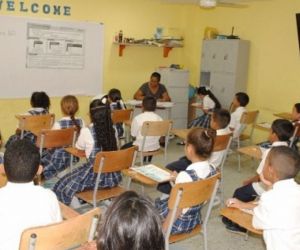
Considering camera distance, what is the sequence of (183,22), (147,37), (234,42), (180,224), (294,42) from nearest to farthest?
(180,224) → (294,42) → (234,42) → (147,37) → (183,22)

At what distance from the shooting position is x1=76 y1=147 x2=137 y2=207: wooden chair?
324cm

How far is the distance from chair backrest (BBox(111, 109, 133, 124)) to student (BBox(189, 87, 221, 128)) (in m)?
1.68

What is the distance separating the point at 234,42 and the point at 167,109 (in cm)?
168

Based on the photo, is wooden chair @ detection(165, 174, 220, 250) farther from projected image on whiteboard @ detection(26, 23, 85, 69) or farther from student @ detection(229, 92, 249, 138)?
projected image on whiteboard @ detection(26, 23, 85, 69)

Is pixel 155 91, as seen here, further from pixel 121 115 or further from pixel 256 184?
pixel 256 184

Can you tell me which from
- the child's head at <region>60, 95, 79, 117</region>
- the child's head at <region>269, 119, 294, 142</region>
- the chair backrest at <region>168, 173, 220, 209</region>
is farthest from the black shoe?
the child's head at <region>60, 95, 79, 117</region>

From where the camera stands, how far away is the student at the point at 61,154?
14.0 ft

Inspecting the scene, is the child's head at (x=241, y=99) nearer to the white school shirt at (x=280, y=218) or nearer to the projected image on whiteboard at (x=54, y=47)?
the projected image on whiteboard at (x=54, y=47)

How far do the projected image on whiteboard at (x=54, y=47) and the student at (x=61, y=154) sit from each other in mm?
2578

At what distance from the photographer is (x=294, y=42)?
690 centimetres

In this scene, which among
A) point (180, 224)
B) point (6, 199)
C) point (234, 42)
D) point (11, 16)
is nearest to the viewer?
point (6, 199)

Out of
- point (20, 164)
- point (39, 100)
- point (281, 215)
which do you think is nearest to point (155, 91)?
point (39, 100)

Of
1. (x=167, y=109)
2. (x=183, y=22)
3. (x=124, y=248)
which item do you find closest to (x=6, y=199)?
(x=124, y=248)

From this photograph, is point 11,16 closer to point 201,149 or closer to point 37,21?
point 37,21
